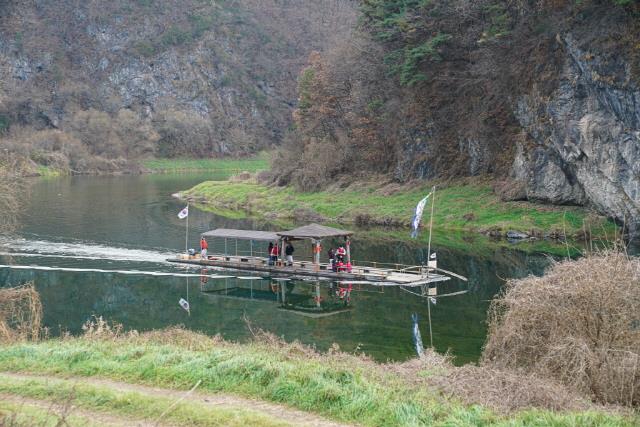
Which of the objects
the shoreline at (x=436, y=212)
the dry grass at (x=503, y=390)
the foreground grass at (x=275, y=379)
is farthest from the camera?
the shoreline at (x=436, y=212)

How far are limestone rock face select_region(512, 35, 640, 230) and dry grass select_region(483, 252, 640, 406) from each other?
2959 centimetres

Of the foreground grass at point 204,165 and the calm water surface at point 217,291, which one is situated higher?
the foreground grass at point 204,165

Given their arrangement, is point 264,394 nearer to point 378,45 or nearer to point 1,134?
point 378,45

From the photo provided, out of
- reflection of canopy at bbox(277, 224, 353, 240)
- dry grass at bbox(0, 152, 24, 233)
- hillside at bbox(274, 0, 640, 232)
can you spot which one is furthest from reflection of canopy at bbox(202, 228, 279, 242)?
hillside at bbox(274, 0, 640, 232)

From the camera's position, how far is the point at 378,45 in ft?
239

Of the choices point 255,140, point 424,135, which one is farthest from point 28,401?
point 255,140

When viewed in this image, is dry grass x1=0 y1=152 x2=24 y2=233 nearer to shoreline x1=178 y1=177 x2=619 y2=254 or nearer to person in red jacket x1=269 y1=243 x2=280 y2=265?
person in red jacket x1=269 y1=243 x2=280 y2=265

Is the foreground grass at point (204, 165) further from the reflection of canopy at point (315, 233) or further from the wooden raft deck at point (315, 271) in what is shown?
the reflection of canopy at point (315, 233)

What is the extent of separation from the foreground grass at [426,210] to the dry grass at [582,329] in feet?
95.7

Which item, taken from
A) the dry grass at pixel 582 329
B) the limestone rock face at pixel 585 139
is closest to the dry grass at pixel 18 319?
the dry grass at pixel 582 329

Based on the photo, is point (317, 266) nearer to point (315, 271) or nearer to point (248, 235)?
point (315, 271)

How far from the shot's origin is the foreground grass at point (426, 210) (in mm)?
55125

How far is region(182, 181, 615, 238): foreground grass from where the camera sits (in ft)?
181

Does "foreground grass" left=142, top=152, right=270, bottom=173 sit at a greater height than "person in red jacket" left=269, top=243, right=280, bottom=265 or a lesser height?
greater
